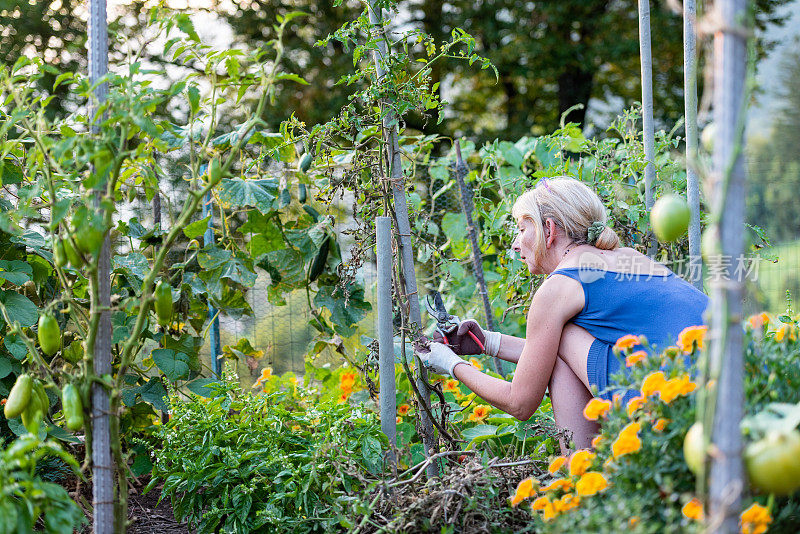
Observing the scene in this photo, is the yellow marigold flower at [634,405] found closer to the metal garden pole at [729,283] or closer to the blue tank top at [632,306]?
the metal garden pole at [729,283]

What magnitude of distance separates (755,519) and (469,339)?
122cm

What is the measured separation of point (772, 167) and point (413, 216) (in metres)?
4.86

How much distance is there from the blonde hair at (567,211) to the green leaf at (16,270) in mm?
1325

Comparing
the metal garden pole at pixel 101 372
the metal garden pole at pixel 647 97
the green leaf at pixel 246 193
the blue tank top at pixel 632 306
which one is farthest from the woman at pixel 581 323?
the metal garden pole at pixel 101 372

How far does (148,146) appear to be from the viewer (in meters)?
1.26

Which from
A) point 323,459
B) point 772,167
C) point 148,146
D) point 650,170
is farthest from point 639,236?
point 772,167

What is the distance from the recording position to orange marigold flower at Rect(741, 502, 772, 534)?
31.2 inches

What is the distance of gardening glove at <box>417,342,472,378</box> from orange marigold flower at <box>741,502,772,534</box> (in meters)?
1.00

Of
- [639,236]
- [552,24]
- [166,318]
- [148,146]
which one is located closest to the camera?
[166,318]

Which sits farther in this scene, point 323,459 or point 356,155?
point 356,155

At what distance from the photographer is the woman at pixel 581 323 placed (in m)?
1.66

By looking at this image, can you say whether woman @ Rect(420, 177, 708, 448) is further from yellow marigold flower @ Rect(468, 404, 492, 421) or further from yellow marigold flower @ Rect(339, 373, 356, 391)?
yellow marigold flower @ Rect(339, 373, 356, 391)

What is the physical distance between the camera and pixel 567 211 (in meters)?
1.83

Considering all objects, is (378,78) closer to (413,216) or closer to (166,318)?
(413,216)
